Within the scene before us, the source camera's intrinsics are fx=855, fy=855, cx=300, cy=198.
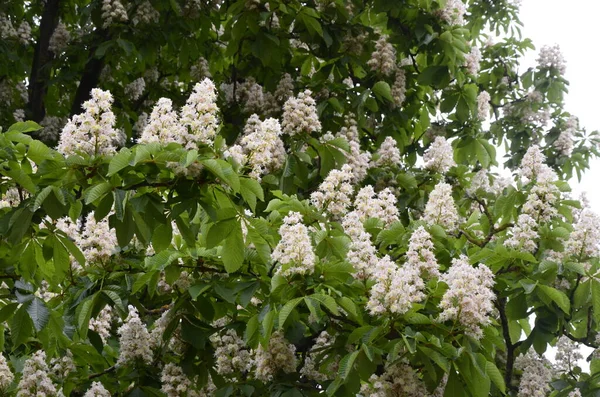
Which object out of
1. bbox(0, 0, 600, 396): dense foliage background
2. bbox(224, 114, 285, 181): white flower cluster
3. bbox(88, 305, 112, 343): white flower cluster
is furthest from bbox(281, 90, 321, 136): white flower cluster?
bbox(88, 305, 112, 343): white flower cluster

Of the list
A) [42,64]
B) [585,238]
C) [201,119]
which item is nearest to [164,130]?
[201,119]

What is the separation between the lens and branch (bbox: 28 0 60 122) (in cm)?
761

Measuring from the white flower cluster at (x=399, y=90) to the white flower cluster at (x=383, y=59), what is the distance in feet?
0.27

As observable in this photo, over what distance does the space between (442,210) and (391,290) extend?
1.31 metres

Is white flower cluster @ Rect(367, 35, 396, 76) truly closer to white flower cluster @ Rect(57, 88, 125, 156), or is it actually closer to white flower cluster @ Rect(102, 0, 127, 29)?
white flower cluster @ Rect(102, 0, 127, 29)

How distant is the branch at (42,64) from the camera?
7.61 m

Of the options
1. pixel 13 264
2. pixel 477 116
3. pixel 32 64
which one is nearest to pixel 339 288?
pixel 13 264

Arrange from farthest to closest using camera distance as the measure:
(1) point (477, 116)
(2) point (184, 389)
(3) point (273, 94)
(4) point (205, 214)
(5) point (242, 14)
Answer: (1) point (477, 116)
(3) point (273, 94)
(5) point (242, 14)
(2) point (184, 389)
(4) point (205, 214)

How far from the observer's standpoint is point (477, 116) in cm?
709

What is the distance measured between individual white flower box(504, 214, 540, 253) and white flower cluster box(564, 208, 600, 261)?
20 centimetres

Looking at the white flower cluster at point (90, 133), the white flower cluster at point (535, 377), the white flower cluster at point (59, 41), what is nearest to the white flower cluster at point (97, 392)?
the white flower cluster at point (90, 133)

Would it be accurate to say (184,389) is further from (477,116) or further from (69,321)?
(477,116)

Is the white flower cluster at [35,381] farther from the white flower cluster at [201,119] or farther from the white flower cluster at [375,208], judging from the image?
the white flower cluster at [375,208]

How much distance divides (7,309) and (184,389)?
3.10 ft
